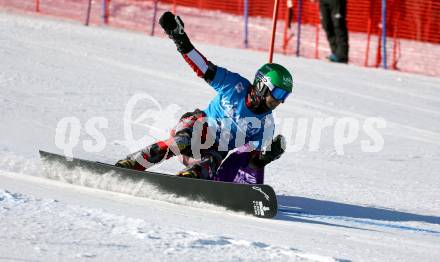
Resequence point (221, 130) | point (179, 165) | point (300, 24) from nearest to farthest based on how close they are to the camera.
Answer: point (221, 130) < point (179, 165) < point (300, 24)

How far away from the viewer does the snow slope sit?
479 centimetres

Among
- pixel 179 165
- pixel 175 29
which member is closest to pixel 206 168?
pixel 175 29

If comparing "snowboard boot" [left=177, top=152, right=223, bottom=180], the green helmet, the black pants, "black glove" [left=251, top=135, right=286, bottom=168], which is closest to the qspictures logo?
"snowboard boot" [left=177, top=152, right=223, bottom=180]

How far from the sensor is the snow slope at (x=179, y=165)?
4.79 m

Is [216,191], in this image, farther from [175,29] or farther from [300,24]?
[300,24]

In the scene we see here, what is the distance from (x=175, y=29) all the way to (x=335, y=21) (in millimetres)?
10902

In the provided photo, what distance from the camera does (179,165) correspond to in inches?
338

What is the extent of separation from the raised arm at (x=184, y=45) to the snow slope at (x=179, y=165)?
48.9 inches

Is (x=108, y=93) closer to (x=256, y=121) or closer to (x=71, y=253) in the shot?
(x=256, y=121)

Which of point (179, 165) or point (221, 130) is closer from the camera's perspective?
point (221, 130)

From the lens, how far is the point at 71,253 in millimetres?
4328

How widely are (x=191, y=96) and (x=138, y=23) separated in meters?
10.6

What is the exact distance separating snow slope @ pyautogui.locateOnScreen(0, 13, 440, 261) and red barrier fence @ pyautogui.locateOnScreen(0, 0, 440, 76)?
2.71 meters

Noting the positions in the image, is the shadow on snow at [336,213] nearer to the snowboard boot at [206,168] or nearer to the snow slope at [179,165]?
the snow slope at [179,165]
